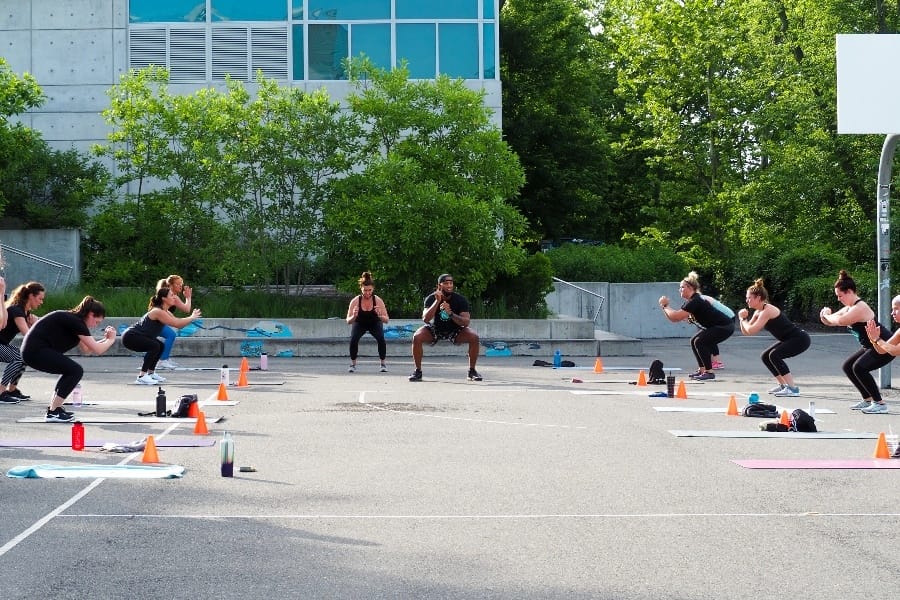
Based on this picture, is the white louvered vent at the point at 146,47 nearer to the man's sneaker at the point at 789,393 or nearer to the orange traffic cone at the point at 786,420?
the man's sneaker at the point at 789,393

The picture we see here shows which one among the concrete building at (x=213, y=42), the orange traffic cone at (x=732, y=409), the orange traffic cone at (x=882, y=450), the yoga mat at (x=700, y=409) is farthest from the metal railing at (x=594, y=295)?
the orange traffic cone at (x=882, y=450)

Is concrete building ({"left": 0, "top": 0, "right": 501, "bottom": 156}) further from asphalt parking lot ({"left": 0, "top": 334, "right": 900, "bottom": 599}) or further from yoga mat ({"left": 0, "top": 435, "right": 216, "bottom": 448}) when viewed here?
yoga mat ({"left": 0, "top": 435, "right": 216, "bottom": 448})

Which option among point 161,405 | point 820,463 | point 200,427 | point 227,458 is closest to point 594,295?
point 161,405

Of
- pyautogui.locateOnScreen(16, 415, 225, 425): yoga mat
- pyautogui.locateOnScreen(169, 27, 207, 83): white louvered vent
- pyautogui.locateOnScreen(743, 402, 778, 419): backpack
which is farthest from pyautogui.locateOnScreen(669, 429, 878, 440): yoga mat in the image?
pyautogui.locateOnScreen(169, 27, 207, 83): white louvered vent

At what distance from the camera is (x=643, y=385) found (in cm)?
1864

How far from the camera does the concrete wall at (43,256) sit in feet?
97.1

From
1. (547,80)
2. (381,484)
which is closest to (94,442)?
(381,484)

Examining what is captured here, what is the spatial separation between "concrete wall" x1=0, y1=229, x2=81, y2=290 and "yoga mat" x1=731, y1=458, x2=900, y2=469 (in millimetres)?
21993

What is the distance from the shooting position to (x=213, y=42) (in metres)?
35.9

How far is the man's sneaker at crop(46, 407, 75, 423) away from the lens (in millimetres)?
13547

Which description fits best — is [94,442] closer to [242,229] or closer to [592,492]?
[592,492]

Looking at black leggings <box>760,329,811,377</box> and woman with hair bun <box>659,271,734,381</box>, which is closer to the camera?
black leggings <box>760,329,811,377</box>

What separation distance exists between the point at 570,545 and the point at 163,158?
22.2m

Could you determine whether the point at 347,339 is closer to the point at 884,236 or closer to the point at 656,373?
the point at 656,373
